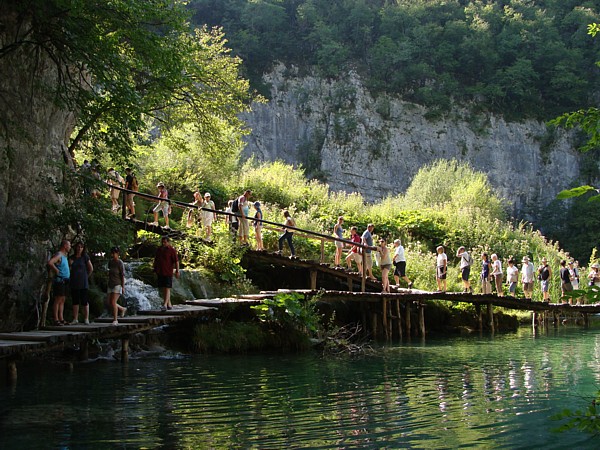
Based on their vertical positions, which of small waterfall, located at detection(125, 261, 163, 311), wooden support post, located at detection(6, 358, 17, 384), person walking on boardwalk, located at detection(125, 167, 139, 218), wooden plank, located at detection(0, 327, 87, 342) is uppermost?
person walking on boardwalk, located at detection(125, 167, 139, 218)

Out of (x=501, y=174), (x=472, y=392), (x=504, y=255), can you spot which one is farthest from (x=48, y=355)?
(x=501, y=174)

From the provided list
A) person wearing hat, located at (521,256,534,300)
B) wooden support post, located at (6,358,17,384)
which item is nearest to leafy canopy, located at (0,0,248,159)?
wooden support post, located at (6,358,17,384)

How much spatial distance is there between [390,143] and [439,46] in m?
12.1

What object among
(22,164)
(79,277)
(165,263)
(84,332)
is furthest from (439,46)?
(84,332)

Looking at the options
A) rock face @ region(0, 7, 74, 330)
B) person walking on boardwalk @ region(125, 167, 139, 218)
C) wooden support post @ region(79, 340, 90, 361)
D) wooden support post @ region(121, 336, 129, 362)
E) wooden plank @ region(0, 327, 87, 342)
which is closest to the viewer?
wooden plank @ region(0, 327, 87, 342)

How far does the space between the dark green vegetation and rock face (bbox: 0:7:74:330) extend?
49.1m

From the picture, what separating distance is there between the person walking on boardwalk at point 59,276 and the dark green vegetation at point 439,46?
5105cm

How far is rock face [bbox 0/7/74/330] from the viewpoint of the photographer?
1319 centimetres

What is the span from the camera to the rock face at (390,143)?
193 ft

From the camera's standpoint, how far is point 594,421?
3930 mm

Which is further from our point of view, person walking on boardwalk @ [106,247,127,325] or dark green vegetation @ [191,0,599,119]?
dark green vegetation @ [191,0,599,119]

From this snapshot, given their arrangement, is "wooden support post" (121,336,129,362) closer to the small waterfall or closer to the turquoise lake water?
the turquoise lake water

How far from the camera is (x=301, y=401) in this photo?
9242 mm

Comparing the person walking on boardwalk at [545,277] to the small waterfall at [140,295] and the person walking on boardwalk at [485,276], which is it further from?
the small waterfall at [140,295]
